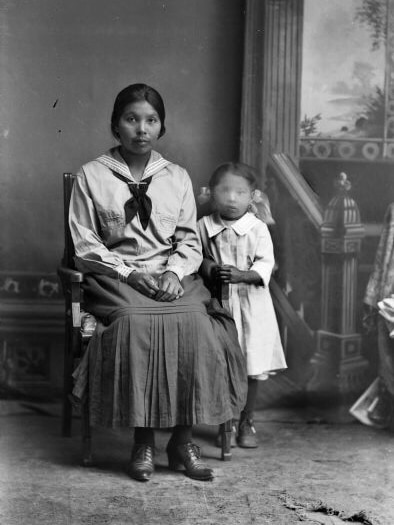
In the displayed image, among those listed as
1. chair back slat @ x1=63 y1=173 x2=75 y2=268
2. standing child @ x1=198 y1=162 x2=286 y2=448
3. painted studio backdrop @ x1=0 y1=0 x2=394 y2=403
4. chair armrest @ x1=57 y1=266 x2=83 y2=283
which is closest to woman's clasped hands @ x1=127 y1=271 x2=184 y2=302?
A: chair armrest @ x1=57 y1=266 x2=83 y2=283

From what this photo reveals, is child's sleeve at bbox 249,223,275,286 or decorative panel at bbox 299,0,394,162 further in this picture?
decorative panel at bbox 299,0,394,162

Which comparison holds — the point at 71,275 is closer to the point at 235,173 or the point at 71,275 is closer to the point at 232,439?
the point at 235,173

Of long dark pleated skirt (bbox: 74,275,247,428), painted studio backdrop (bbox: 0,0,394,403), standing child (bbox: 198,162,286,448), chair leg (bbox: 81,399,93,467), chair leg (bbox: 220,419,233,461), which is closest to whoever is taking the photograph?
long dark pleated skirt (bbox: 74,275,247,428)

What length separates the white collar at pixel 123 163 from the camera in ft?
13.6

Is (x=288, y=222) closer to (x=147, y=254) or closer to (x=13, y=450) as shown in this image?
(x=147, y=254)

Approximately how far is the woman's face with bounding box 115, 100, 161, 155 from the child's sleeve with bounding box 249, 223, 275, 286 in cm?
77

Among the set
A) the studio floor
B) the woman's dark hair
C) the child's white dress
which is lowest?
the studio floor

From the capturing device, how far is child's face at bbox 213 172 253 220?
427 cm

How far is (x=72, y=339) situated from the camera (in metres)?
4.08

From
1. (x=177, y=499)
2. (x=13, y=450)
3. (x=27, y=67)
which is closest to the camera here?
(x=177, y=499)

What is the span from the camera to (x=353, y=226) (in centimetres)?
475

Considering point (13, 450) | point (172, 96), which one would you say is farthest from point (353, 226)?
point (13, 450)

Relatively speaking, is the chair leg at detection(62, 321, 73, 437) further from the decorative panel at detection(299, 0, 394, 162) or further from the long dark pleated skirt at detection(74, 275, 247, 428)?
the decorative panel at detection(299, 0, 394, 162)

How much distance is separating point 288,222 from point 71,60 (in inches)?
60.6
